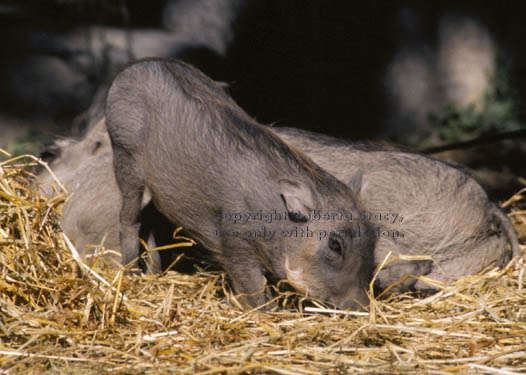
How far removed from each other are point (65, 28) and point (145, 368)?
5.12 metres

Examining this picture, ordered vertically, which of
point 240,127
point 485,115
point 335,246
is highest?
point 240,127

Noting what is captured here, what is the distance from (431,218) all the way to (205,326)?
4.08 feet

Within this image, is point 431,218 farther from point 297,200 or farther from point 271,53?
point 271,53

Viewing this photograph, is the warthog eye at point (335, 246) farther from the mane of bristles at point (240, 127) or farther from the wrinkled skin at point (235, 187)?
the mane of bristles at point (240, 127)

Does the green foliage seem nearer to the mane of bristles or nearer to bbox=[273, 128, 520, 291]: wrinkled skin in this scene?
bbox=[273, 128, 520, 291]: wrinkled skin

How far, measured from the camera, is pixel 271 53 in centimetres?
579

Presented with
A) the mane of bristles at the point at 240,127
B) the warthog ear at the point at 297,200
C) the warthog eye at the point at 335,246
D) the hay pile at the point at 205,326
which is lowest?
the hay pile at the point at 205,326

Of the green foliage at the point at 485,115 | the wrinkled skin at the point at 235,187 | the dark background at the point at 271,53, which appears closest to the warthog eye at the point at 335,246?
the wrinkled skin at the point at 235,187

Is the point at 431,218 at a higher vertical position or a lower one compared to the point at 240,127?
lower

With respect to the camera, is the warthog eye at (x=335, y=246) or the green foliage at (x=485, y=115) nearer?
the warthog eye at (x=335, y=246)

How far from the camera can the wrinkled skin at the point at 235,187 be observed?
2525 millimetres

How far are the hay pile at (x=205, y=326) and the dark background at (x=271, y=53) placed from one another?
273 centimetres

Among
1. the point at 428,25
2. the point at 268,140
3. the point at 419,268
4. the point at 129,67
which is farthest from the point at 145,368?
the point at 428,25

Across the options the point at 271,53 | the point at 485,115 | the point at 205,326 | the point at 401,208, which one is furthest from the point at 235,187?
the point at 485,115
